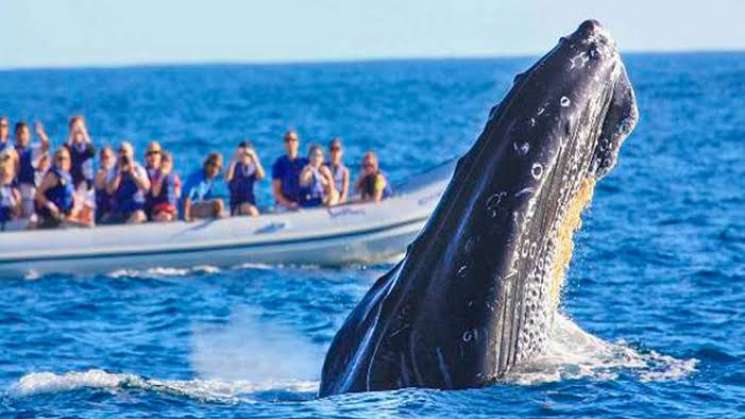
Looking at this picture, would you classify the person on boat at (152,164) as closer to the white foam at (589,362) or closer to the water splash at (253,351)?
the water splash at (253,351)

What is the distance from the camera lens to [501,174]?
11703 mm

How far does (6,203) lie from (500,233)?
1890 cm

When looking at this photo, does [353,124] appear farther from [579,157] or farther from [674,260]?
[579,157]

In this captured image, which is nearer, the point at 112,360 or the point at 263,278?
the point at 112,360

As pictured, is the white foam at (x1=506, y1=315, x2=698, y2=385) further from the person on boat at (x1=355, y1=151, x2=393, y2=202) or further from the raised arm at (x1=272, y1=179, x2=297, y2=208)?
the raised arm at (x1=272, y1=179, x2=297, y2=208)

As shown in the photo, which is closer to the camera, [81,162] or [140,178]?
[140,178]

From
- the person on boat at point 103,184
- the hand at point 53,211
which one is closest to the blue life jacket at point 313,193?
the person on boat at point 103,184

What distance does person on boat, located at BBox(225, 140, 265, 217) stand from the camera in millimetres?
30217

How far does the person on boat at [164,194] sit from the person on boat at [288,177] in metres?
1.83

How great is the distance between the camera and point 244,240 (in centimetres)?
2955

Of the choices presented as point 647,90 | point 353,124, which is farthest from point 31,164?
point 647,90

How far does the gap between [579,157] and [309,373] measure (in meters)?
5.34

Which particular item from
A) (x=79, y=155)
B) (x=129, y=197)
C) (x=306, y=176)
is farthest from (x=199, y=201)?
(x=79, y=155)

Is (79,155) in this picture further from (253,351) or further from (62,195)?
(253,351)
